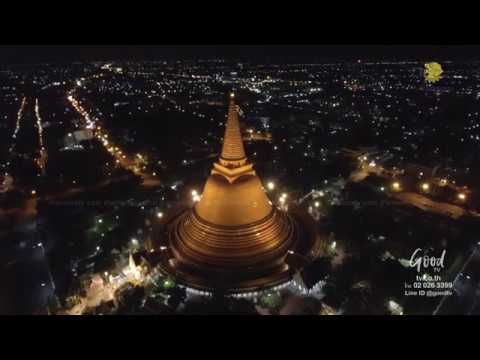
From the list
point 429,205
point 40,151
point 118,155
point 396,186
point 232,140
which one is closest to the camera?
point 232,140

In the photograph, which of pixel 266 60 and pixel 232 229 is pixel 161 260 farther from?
pixel 266 60

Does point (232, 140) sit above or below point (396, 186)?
above

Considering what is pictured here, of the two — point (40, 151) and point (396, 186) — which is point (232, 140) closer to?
point (396, 186)

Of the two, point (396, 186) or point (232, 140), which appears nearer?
point (232, 140)

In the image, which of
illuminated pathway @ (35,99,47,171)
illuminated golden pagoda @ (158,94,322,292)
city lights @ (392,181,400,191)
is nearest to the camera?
illuminated golden pagoda @ (158,94,322,292)

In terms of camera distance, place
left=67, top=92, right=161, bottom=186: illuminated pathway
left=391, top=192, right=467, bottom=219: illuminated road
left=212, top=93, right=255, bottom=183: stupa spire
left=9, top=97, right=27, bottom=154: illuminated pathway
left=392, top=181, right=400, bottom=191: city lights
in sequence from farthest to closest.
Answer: left=9, top=97, right=27, bottom=154: illuminated pathway → left=67, top=92, right=161, bottom=186: illuminated pathway → left=392, top=181, right=400, bottom=191: city lights → left=391, top=192, right=467, bottom=219: illuminated road → left=212, top=93, right=255, bottom=183: stupa spire

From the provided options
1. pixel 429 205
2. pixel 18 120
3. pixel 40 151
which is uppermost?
pixel 429 205

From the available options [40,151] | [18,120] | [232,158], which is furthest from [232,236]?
[18,120]

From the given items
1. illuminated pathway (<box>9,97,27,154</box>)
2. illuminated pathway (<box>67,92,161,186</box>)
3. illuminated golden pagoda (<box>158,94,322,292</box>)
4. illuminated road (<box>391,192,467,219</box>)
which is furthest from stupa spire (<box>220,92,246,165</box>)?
illuminated pathway (<box>9,97,27,154</box>)

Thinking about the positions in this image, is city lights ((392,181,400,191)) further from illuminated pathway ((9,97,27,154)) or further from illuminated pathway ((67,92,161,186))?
illuminated pathway ((9,97,27,154))
